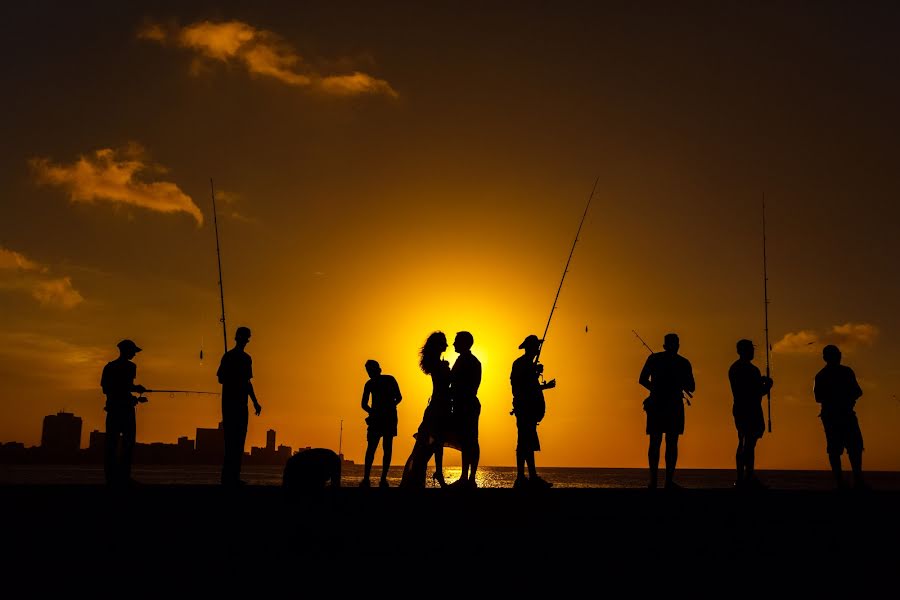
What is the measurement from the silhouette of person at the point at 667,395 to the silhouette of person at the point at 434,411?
2786 millimetres

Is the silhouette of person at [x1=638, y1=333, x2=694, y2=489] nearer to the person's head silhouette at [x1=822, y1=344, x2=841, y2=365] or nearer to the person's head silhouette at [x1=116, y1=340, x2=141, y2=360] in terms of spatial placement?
the person's head silhouette at [x1=822, y1=344, x2=841, y2=365]

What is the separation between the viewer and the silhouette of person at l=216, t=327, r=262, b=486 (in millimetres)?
11766

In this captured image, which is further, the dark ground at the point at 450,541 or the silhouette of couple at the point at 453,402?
the silhouette of couple at the point at 453,402

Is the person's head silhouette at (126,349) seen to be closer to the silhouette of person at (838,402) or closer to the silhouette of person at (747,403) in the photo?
the silhouette of person at (747,403)

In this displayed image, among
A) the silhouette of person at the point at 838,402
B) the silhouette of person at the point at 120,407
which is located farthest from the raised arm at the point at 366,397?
the silhouette of person at the point at 838,402

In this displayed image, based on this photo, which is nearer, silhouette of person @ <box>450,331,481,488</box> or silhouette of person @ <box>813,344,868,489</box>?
silhouette of person @ <box>450,331,481,488</box>

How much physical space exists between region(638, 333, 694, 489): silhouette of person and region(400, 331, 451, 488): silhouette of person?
2786mm

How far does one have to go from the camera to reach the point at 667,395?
37.8ft

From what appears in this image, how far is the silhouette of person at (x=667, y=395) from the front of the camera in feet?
37.8

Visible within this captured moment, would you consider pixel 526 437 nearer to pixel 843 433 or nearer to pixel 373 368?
pixel 373 368

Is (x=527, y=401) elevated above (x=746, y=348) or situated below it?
below

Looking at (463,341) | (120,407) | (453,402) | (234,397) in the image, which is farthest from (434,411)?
(120,407)

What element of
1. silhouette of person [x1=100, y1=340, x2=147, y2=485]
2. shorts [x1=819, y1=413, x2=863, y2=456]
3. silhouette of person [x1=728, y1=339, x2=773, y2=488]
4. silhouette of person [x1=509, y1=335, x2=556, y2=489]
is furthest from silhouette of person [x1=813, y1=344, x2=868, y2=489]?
silhouette of person [x1=100, y1=340, x2=147, y2=485]

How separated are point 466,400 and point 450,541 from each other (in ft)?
14.8
